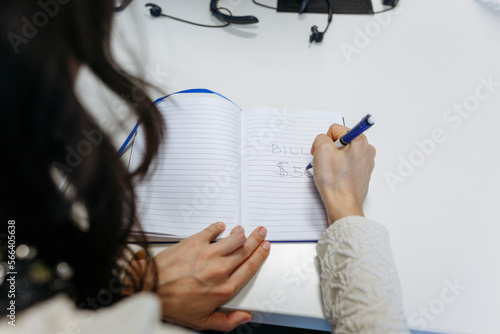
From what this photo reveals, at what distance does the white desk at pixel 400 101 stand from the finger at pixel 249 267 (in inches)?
0.5

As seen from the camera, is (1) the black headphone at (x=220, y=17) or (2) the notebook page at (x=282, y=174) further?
(1) the black headphone at (x=220, y=17)

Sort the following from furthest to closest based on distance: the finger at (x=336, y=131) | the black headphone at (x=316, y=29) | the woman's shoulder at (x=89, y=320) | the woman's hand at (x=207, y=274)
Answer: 1. the black headphone at (x=316, y=29)
2. the finger at (x=336, y=131)
3. the woman's hand at (x=207, y=274)
4. the woman's shoulder at (x=89, y=320)

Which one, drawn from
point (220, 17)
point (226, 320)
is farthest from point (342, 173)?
point (220, 17)

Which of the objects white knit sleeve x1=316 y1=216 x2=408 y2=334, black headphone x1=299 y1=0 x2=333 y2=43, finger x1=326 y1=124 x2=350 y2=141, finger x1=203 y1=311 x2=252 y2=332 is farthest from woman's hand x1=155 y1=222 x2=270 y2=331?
black headphone x1=299 y1=0 x2=333 y2=43

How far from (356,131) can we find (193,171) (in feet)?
0.92

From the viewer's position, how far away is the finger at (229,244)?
42 centimetres

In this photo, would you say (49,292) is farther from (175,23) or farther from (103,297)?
(175,23)

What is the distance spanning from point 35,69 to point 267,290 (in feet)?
1.31

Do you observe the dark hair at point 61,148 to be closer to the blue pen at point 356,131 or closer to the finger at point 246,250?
the finger at point 246,250

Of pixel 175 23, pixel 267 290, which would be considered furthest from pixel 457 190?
pixel 175 23

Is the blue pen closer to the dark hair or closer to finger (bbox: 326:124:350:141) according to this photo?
finger (bbox: 326:124:350:141)

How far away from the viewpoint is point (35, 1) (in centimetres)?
29

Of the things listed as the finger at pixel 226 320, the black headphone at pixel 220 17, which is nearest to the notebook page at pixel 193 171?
the finger at pixel 226 320

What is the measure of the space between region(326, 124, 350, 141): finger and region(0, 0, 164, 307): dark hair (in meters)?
0.35
